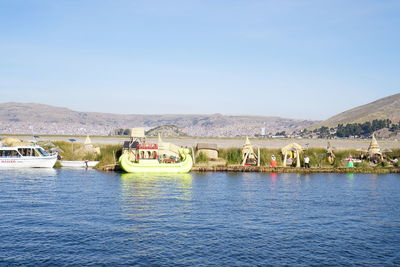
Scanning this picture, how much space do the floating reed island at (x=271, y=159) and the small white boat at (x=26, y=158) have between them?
15.6 ft

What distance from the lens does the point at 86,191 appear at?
118ft

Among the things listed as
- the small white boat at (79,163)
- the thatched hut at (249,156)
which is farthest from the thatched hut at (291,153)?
the small white boat at (79,163)

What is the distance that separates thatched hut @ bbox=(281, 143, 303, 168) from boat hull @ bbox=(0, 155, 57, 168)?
92.1 feet

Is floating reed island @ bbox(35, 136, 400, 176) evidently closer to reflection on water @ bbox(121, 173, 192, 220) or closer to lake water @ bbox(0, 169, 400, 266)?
reflection on water @ bbox(121, 173, 192, 220)

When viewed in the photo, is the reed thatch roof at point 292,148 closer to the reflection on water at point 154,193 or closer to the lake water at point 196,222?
the lake water at point 196,222

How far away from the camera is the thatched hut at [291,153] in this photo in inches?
2131

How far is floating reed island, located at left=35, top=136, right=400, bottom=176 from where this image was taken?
52.4 m

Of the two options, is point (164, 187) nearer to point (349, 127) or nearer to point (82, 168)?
point (82, 168)

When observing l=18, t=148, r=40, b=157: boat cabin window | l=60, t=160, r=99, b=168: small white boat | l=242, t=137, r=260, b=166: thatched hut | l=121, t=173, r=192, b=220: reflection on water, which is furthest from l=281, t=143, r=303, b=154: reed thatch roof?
Answer: l=18, t=148, r=40, b=157: boat cabin window

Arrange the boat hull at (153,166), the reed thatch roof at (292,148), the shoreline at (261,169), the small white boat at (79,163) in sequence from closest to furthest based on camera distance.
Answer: the boat hull at (153,166), the shoreline at (261,169), the small white boat at (79,163), the reed thatch roof at (292,148)

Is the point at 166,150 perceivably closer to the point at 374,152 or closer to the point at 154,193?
the point at 154,193

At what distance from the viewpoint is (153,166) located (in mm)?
49562

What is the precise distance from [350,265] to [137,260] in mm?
9352

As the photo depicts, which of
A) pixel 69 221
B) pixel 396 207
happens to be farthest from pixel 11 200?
pixel 396 207
